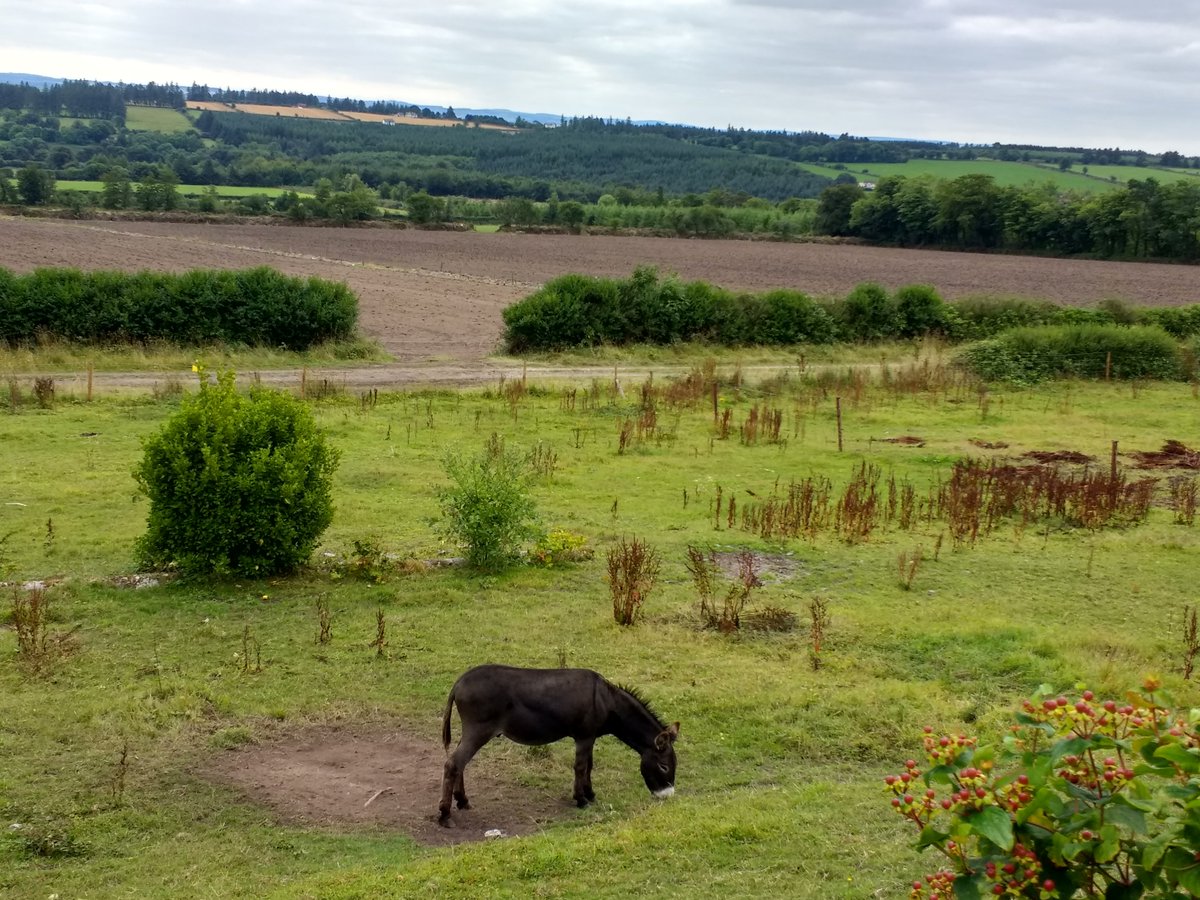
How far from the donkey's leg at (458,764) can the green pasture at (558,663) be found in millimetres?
417

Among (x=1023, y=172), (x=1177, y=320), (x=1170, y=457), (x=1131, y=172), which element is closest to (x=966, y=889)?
(x=1170, y=457)

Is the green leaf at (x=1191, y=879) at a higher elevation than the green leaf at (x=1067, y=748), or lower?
lower

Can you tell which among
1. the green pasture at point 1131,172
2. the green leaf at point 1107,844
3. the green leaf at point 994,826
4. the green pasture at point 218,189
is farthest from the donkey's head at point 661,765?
the green pasture at point 1131,172

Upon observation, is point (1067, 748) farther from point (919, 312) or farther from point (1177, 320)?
point (1177, 320)

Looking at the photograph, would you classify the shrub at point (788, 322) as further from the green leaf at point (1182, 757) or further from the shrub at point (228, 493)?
the green leaf at point (1182, 757)

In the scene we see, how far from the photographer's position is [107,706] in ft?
34.4

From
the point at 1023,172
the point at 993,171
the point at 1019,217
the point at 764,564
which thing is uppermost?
the point at 1023,172

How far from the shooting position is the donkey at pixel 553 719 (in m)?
8.74

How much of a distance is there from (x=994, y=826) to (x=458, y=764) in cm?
562

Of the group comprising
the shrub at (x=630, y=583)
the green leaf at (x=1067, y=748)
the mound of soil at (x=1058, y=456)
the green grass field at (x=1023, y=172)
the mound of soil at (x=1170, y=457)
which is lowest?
the shrub at (x=630, y=583)

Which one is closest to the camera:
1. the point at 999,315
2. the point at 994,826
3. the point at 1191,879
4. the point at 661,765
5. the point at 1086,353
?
the point at 1191,879

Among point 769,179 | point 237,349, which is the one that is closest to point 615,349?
point 237,349

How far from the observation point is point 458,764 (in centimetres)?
867

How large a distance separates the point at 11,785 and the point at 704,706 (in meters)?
6.00
